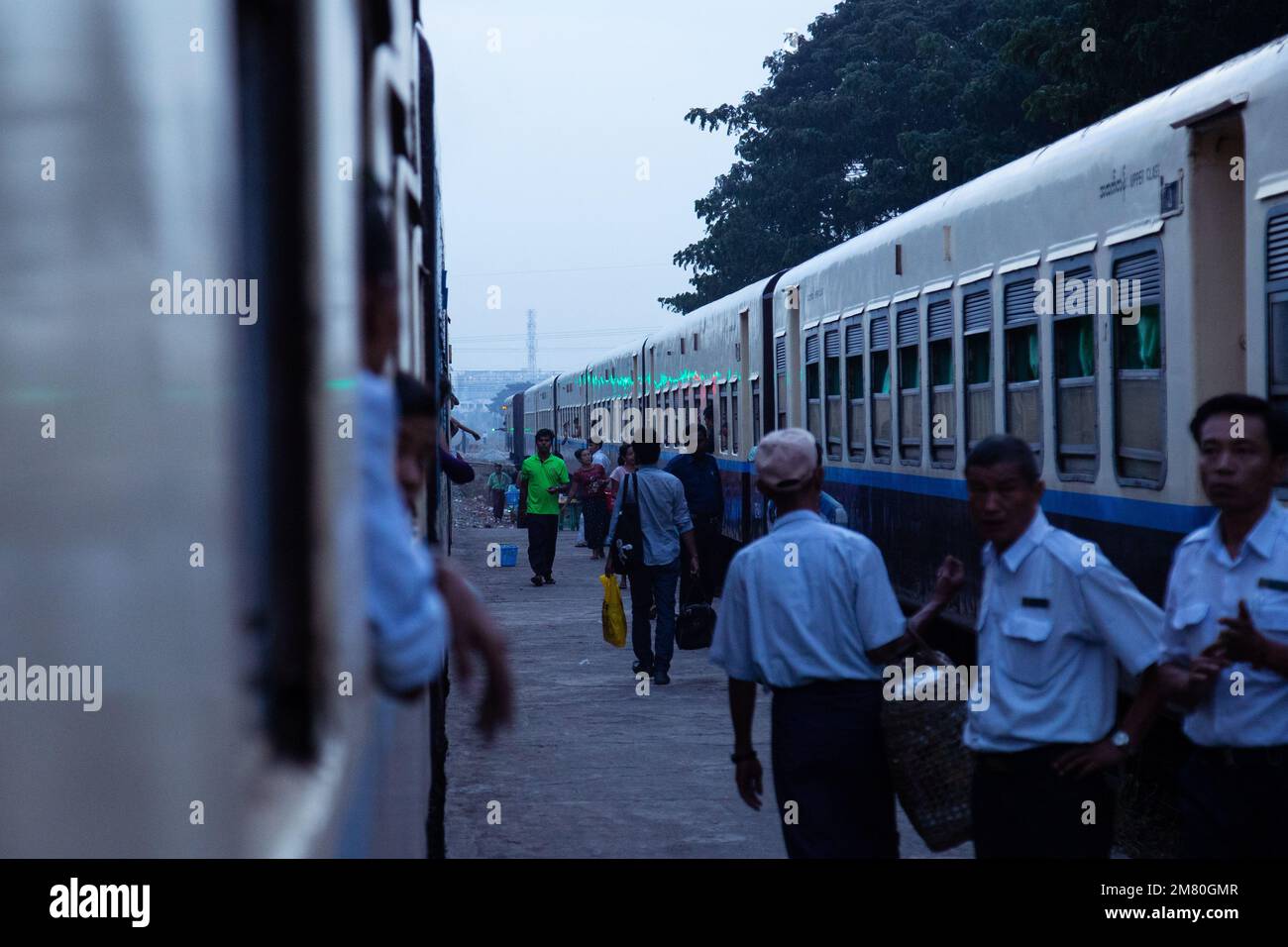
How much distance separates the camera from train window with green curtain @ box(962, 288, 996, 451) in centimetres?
992

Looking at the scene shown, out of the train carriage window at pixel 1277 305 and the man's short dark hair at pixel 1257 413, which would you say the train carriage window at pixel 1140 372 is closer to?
the train carriage window at pixel 1277 305

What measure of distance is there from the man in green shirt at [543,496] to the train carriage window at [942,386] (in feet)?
27.5

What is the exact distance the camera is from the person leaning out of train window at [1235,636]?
12.0 ft

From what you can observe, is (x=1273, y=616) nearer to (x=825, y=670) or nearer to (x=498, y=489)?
(x=825, y=670)

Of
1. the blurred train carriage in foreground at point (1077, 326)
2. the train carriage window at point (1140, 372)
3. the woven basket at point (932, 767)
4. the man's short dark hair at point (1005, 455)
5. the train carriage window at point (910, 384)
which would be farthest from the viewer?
the train carriage window at point (910, 384)

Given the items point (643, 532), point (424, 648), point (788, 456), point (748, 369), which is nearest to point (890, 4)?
point (748, 369)

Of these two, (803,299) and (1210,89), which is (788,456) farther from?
(803,299)

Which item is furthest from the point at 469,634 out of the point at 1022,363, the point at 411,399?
the point at 1022,363

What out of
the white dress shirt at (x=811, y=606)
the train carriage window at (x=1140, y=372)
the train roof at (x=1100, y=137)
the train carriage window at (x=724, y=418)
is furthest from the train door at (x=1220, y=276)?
the train carriage window at (x=724, y=418)

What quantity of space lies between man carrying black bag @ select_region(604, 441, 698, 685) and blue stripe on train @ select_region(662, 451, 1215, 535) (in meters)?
1.56

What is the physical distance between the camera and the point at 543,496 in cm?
1930
